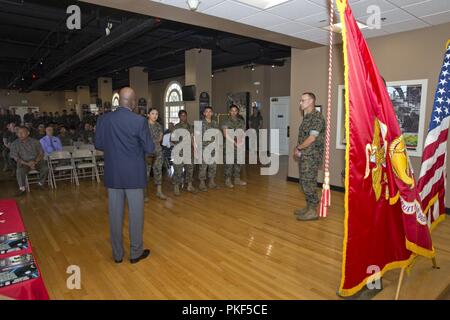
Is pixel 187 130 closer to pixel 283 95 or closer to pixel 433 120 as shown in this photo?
pixel 433 120

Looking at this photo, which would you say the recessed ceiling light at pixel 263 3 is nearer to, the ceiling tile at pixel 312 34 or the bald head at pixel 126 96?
the ceiling tile at pixel 312 34

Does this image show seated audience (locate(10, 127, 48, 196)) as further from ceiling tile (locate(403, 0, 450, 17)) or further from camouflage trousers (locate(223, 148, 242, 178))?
ceiling tile (locate(403, 0, 450, 17))

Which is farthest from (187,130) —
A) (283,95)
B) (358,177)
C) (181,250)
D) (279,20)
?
(283,95)

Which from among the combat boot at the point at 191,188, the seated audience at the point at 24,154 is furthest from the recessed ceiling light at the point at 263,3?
the seated audience at the point at 24,154

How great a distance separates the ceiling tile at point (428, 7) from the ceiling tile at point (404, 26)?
358 mm

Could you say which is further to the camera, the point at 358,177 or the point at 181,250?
the point at 181,250

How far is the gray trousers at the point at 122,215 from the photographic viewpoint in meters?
3.05

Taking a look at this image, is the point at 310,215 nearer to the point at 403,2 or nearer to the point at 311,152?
the point at 311,152

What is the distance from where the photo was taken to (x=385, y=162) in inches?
89.0

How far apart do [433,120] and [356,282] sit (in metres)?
1.83

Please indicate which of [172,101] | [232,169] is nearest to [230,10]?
[232,169]

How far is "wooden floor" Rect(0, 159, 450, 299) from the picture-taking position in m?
2.61

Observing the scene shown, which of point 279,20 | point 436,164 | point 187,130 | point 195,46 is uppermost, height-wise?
point 195,46

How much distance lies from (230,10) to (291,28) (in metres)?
1.39
